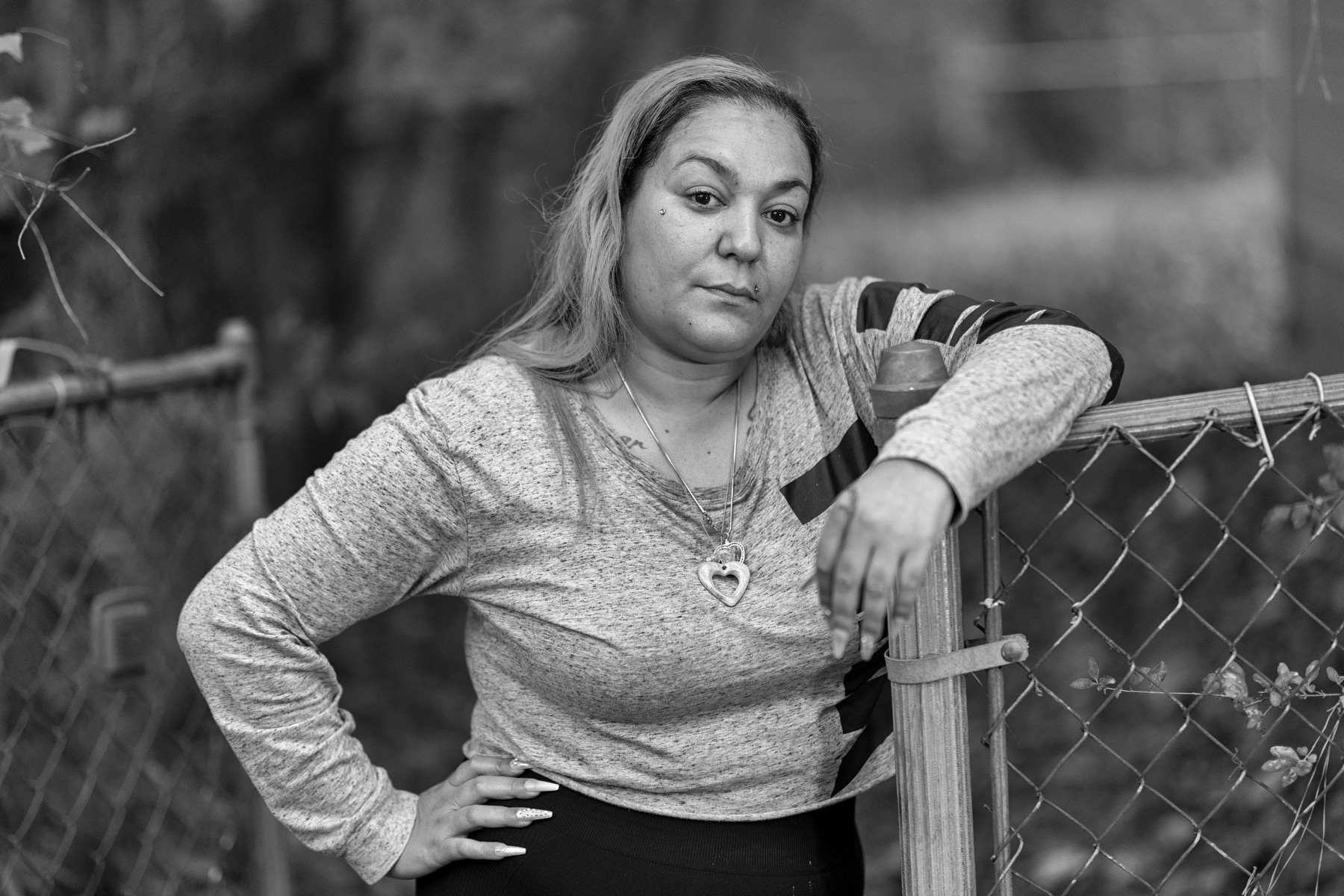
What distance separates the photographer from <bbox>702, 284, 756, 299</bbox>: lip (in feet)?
6.61

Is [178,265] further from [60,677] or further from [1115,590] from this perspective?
[1115,590]

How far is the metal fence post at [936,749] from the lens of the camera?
1668 mm

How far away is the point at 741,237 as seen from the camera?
1989 millimetres

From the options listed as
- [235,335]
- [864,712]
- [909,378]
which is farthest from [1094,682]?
[235,335]

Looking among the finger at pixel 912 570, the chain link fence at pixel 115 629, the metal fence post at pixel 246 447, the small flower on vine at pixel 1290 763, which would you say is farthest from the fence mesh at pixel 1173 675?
the chain link fence at pixel 115 629

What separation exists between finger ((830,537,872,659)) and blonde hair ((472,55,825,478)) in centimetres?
66

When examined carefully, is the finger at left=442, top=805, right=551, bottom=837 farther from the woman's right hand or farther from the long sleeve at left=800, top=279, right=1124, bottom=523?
the long sleeve at left=800, top=279, right=1124, bottom=523

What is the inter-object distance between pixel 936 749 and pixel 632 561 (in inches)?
20.1

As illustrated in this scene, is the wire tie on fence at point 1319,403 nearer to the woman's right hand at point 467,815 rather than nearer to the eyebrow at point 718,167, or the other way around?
the eyebrow at point 718,167

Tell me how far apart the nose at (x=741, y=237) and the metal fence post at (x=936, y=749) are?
43 cm

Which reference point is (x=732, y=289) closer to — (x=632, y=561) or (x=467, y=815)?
(x=632, y=561)

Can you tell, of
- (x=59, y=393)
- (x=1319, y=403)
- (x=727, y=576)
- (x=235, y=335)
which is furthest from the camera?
(x=235, y=335)

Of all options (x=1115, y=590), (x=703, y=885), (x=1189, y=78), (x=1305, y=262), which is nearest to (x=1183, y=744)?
(x=1115, y=590)

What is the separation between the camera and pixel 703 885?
6.59 ft
